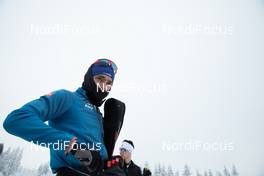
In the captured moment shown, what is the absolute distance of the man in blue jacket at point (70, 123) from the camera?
153 centimetres

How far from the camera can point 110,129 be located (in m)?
2.68

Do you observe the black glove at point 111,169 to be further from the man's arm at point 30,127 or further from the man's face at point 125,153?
the man's face at point 125,153

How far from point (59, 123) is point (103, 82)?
92 cm

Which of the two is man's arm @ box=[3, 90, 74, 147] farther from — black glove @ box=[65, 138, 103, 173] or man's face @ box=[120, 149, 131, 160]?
man's face @ box=[120, 149, 131, 160]

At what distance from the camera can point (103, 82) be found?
9.44ft

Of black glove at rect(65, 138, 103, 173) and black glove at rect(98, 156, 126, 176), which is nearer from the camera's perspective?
black glove at rect(65, 138, 103, 173)

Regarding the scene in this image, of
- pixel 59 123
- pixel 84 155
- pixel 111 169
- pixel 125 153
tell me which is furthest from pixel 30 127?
pixel 125 153

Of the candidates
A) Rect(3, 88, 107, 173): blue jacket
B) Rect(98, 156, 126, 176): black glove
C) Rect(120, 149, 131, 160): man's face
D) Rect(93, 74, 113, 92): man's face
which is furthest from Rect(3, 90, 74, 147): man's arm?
Rect(120, 149, 131, 160): man's face

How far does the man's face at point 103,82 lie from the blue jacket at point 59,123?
243 millimetres

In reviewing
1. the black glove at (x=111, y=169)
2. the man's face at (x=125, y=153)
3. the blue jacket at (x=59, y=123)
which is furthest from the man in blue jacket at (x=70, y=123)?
the man's face at (x=125, y=153)

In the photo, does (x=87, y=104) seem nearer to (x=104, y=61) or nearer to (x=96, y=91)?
(x=96, y=91)

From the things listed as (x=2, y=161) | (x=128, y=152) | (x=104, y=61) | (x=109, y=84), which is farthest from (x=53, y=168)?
(x=2, y=161)

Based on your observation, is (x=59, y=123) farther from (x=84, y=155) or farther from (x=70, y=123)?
(x=84, y=155)

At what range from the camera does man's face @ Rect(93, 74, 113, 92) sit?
2.82m
